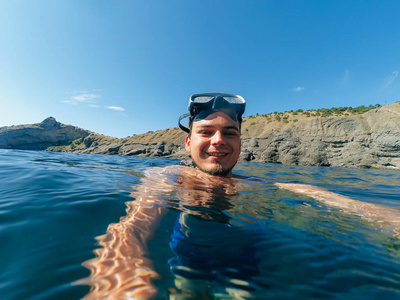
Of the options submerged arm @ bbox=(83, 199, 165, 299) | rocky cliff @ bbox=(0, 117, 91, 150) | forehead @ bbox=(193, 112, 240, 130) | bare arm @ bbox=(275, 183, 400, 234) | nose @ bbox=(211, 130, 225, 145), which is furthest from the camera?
rocky cliff @ bbox=(0, 117, 91, 150)

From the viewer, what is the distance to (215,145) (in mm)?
2701

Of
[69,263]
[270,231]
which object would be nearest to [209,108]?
[270,231]

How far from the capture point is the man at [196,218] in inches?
34.7

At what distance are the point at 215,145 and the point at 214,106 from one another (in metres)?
0.76

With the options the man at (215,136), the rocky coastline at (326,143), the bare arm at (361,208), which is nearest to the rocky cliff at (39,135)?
the rocky coastline at (326,143)

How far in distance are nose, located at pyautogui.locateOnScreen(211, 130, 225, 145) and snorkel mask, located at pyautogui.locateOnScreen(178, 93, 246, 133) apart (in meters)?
0.39

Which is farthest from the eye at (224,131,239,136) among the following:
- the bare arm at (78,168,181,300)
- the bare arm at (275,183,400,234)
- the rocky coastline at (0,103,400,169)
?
the rocky coastline at (0,103,400,169)

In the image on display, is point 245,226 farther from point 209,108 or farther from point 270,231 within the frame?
point 209,108

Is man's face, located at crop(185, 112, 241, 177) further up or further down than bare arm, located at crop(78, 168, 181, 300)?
further up

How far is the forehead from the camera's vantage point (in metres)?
2.82

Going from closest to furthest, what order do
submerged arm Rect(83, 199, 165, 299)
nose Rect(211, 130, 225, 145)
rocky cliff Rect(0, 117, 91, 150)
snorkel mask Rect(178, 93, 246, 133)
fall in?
submerged arm Rect(83, 199, 165, 299), nose Rect(211, 130, 225, 145), snorkel mask Rect(178, 93, 246, 133), rocky cliff Rect(0, 117, 91, 150)

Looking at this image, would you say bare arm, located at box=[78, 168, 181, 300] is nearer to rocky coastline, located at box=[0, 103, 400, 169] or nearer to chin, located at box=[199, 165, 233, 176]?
chin, located at box=[199, 165, 233, 176]

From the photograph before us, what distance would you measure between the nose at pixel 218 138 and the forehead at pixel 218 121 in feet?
0.49

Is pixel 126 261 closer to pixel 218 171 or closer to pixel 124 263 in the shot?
pixel 124 263
